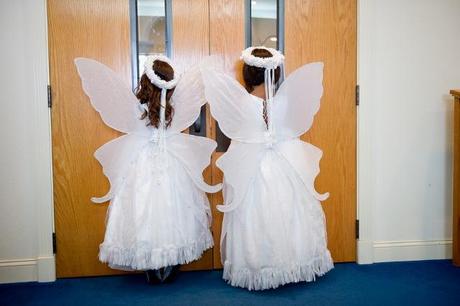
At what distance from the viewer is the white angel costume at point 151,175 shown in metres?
1.86

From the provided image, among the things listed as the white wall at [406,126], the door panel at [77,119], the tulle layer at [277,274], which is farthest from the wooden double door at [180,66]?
the tulle layer at [277,274]

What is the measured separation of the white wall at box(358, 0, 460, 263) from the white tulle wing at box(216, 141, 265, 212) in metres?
0.81

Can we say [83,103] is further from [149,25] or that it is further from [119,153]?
[149,25]

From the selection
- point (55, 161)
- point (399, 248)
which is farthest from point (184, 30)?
point (399, 248)

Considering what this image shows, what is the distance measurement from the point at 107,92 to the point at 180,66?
47cm

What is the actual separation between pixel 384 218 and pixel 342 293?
710mm

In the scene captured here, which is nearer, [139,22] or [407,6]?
[139,22]

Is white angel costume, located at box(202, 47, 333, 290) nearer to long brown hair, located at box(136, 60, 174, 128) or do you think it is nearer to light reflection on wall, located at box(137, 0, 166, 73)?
long brown hair, located at box(136, 60, 174, 128)

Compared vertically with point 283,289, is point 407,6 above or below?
above

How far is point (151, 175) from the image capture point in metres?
1.92

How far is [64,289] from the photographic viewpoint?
6.53 feet

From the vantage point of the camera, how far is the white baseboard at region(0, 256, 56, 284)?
6.83 feet

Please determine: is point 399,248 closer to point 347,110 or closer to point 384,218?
point 384,218

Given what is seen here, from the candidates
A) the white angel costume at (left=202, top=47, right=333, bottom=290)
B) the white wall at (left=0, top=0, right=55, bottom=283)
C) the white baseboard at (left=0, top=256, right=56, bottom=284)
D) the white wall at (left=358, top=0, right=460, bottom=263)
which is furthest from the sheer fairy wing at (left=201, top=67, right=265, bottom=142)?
the white baseboard at (left=0, top=256, right=56, bottom=284)
